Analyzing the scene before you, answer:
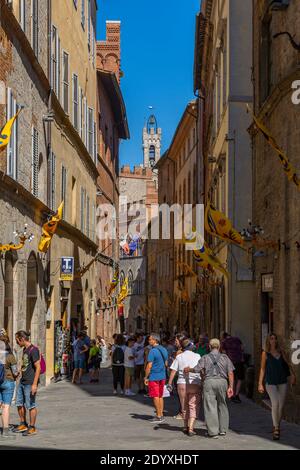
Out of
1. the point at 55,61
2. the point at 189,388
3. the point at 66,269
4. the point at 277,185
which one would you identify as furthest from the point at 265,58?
the point at 66,269

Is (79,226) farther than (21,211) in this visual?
Yes

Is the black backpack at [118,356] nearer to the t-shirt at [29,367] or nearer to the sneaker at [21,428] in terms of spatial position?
the sneaker at [21,428]

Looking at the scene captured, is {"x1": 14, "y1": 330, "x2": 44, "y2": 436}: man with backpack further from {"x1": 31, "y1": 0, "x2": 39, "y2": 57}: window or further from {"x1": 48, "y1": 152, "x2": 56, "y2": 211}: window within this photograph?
{"x1": 48, "y1": 152, "x2": 56, "y2": 211}: window

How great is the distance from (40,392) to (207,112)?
1882 centimetres

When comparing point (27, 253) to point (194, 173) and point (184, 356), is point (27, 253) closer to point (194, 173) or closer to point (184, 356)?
point (184, 356)

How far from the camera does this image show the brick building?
46312 mm

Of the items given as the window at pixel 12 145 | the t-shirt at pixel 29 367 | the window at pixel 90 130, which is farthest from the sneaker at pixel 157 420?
the window at pixel 90 130

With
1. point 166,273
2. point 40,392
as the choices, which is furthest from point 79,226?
point 166,273

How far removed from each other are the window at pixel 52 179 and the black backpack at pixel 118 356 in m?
5.59

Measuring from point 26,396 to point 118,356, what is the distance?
29.3 feet

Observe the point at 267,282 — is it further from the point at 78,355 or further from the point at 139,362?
the point at 78,355

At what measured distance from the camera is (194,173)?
4872 cm

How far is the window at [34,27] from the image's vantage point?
22.9 metres

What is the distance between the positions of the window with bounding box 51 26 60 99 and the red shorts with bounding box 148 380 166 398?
1345 centimetres
